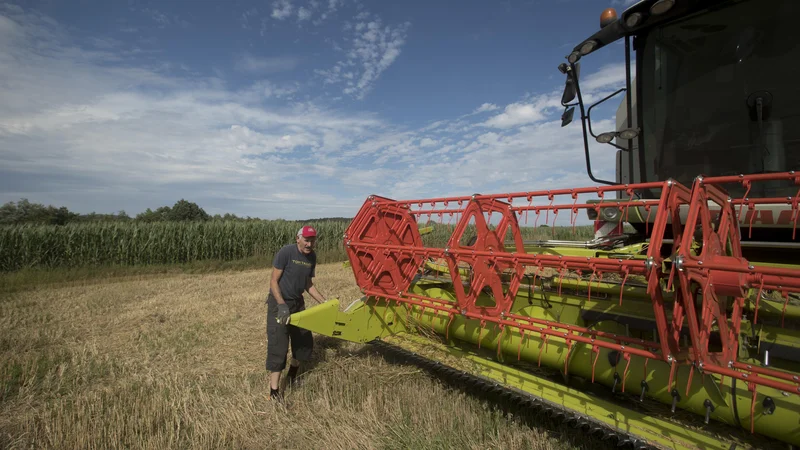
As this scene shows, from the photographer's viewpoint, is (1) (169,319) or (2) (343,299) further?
(2) (343,299)

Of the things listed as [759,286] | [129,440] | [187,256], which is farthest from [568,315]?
[187,256]

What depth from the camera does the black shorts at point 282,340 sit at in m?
3.52

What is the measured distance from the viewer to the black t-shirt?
12.3 feet

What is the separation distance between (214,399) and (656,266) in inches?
134

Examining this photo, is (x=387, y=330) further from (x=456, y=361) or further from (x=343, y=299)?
(x=343, y=299)

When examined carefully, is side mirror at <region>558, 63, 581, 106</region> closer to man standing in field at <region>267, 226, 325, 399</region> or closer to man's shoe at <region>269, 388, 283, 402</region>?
man standing in field at <region>267, 226, 325, 399</region>

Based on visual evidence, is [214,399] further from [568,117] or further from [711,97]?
[711,97]

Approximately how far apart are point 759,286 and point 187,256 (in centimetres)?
1586

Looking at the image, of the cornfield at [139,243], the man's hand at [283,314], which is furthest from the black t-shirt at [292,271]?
the cornfield at [139,243]

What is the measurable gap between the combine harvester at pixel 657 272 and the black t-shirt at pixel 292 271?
49 centimetres

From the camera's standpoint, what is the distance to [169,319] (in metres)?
6.25

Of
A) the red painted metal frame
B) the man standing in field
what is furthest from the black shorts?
the red painted metal frame

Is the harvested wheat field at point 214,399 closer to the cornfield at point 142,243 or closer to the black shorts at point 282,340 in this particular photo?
the black shorts at point 282,340

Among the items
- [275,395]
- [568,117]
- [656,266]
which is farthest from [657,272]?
[275,395]
